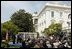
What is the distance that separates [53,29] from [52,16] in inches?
21.8

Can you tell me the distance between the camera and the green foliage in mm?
10375

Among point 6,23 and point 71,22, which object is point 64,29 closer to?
point 71,22

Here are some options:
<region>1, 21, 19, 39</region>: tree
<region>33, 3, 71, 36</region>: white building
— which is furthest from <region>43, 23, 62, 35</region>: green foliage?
<region>1, 21, 19, 39</region>: tree

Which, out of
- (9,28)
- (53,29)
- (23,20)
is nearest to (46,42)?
(53,29)

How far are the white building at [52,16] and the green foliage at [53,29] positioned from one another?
0.47 feet

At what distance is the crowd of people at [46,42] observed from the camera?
995 cm

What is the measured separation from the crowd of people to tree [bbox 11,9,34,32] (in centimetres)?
40

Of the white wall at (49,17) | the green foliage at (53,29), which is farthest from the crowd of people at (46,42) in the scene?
the white wall at (49,17)

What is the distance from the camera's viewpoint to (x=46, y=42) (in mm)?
10141

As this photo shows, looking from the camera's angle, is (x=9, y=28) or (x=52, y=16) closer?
(x=9, y=28)

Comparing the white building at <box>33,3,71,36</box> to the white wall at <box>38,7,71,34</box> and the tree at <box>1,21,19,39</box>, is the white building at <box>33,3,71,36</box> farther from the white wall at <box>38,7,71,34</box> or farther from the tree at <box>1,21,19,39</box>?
the tree at <box>1,21,19,39</box>

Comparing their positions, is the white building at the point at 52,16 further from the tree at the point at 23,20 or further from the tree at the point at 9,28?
the tree at the point at 9,28

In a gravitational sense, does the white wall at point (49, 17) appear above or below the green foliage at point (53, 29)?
above

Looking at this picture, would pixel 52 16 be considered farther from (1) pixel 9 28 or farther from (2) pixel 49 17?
(1) pixel 9 28
